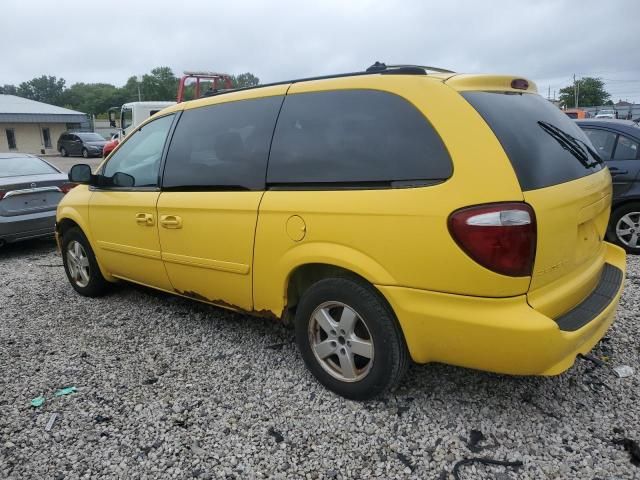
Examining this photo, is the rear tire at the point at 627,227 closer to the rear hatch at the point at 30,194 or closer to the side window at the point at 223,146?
the side window at the point at 223,146

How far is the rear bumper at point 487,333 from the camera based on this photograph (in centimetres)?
228

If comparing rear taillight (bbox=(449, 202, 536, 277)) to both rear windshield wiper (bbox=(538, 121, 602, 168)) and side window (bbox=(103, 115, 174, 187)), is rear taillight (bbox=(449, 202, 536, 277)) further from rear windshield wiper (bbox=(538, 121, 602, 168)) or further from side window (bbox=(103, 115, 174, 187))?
side window (bbox=(103, 115, 174, 187))

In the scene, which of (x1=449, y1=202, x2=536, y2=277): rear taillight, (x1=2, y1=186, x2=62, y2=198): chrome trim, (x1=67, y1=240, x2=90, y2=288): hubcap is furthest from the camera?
(x1=2, y1=186, x2=62, y2=198): chrome trim

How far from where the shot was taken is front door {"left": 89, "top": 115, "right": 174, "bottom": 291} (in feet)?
12.6

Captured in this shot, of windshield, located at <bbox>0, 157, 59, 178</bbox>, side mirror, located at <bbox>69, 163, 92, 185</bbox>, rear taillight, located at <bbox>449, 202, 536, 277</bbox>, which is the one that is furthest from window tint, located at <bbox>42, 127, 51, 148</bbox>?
rear taillight, located at <bbox>449, 202, 536, 277</bbox>

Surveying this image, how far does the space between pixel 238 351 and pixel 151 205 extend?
1246 mm

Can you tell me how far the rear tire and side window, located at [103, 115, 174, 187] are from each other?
4.99 m

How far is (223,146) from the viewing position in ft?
11.1

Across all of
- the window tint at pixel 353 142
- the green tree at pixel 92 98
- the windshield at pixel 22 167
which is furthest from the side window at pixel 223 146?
the green tree at pixel 92 98

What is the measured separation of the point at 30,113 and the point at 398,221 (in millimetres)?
38257

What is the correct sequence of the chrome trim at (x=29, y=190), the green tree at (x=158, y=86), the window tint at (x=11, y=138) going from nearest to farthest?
1. the chrome trim at (x=29, y=190)
2. the window tint at (x=11, y=138)
3. the green tree at (x=158, y=86)

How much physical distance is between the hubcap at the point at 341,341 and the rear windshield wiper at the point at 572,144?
1431 mm

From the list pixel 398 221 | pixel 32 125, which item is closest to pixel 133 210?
pixel 398 221

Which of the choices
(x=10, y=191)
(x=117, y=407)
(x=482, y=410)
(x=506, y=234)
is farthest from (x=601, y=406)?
(x=10, y=191)
